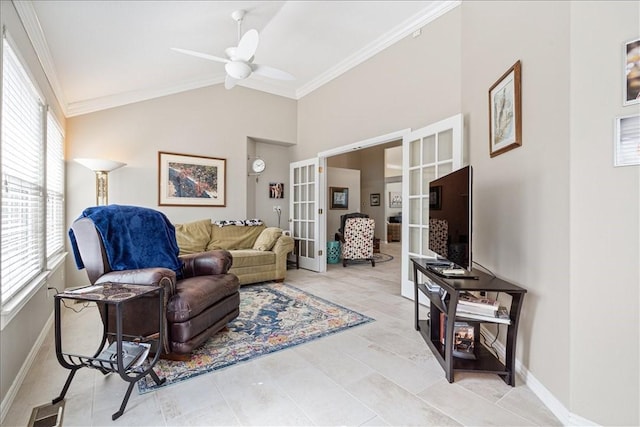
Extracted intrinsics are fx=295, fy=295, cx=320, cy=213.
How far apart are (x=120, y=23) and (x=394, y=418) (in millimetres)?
3502

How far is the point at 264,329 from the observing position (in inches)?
102

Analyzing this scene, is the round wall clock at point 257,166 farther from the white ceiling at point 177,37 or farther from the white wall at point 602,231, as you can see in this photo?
the white wall at point 602,231

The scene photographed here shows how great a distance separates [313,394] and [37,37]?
3.15m

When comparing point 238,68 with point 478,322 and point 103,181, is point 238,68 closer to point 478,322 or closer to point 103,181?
point 103,181

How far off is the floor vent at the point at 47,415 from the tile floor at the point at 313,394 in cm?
3

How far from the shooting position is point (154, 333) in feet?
6.49

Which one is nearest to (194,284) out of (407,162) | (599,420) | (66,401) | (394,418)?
(66,401)

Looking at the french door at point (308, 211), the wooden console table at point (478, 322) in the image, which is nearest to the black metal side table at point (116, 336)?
the wooden console table at point (478, 322)

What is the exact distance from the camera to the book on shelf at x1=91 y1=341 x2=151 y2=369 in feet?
5.18

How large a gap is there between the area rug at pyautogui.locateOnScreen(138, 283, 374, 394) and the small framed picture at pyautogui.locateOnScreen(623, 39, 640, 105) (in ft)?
7.54

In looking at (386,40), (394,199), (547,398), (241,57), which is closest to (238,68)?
(241,57)

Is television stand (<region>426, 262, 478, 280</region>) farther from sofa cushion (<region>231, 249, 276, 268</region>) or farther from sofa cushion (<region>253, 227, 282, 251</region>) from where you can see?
sofa cushion (<region>253, 227, 282, 251</region>)

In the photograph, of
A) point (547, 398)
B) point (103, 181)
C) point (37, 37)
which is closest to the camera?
point (547, 398)

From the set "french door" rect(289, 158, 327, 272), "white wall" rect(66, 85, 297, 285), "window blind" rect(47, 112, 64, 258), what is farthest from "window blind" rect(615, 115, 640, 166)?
"white wall" rect(66, 85, 297, 285)
